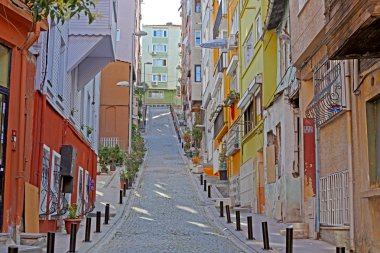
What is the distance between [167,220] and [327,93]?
319 inches

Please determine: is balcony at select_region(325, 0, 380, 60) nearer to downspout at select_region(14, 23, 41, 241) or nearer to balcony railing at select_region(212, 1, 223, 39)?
downspout at select_region(14, 23, 41, 241)

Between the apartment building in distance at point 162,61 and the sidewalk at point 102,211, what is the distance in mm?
63016

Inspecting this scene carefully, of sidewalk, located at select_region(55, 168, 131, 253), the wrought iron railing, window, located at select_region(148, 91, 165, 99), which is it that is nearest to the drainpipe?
the wrought iron railing

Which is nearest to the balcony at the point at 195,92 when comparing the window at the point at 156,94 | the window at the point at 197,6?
the window at the point at 197,6

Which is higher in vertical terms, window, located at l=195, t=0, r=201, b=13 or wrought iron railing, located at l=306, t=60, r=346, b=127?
window, located at l=195, t=0, r=201, b=13

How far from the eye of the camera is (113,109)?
4606 cm

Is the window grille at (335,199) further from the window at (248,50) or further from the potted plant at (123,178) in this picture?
the potted plant at (123,178)

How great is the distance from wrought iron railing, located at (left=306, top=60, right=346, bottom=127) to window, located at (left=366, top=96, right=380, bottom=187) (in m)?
1.18

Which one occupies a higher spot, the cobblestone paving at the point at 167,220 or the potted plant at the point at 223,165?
the potted plant at the point at 223,165

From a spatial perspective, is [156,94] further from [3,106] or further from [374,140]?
[374,140]

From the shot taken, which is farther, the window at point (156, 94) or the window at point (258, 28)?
the window at point (156, 94)

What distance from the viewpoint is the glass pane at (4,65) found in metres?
12.3

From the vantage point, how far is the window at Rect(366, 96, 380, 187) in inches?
451

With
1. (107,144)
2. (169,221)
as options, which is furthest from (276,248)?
(107,144)
